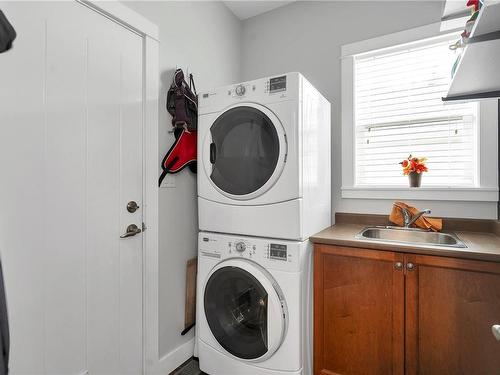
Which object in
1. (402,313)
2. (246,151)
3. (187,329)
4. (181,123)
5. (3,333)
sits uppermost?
(181,123)

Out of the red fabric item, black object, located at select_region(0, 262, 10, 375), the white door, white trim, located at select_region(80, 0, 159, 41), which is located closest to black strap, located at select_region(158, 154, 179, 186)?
the red fabric item

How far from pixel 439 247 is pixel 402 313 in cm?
39

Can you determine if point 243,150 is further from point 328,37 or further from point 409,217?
point 328,37

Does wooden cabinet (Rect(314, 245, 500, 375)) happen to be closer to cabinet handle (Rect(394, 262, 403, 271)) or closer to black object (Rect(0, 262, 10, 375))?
cabinet handle (Rect(394, 262, 403, 271))

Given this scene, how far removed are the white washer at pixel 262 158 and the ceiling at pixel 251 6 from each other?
1.22m

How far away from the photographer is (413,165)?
6.58 feet

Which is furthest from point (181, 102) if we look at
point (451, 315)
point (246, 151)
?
point (451, 315)

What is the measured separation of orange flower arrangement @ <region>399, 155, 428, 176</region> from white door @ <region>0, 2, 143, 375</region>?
1828 mm

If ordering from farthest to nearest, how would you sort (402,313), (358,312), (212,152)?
(212,152)
(358,312)
(402,313)

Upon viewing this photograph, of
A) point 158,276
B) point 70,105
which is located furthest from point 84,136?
point 158,276

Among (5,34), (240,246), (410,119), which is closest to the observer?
(5,34)

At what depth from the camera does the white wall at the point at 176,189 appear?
1814 mm

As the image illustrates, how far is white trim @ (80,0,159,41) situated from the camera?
1420 millimetres

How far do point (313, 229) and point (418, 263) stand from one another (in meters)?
0.58
